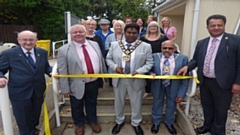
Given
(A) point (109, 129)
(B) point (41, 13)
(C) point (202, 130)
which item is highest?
(B) point (41, 13)

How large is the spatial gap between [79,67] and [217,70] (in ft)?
6.50

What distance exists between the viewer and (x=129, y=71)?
9.48 ft

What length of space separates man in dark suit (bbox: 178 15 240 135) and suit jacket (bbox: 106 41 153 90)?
0.53 m

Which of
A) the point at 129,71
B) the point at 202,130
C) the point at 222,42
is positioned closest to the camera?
the point at 222,42

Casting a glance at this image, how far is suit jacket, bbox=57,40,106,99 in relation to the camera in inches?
107

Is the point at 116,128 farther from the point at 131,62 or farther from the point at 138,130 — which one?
the point at 131,62

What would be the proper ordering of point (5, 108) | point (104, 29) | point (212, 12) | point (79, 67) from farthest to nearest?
point (212, 12), point (104, 29), point (79, 67), point (5, 108)

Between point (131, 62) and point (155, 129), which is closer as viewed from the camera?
point (131, 62)

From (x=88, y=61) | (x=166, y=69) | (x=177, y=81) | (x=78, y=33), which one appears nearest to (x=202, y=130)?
(x=177, y=81)

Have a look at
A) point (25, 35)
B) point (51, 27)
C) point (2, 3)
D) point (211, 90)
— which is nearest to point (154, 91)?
point (211, 90)

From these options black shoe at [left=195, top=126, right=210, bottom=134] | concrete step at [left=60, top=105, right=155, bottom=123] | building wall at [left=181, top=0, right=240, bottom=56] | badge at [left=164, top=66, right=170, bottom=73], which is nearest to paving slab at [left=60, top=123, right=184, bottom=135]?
concrete step at [left=60, top=105, right=155, bottom=123]

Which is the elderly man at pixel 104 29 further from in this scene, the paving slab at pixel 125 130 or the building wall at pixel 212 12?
the building wall at pixel 212 12

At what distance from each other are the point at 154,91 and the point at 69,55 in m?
1.48

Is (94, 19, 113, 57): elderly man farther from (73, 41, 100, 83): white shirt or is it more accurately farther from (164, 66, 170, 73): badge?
(164, 66, 170, 73): badge
